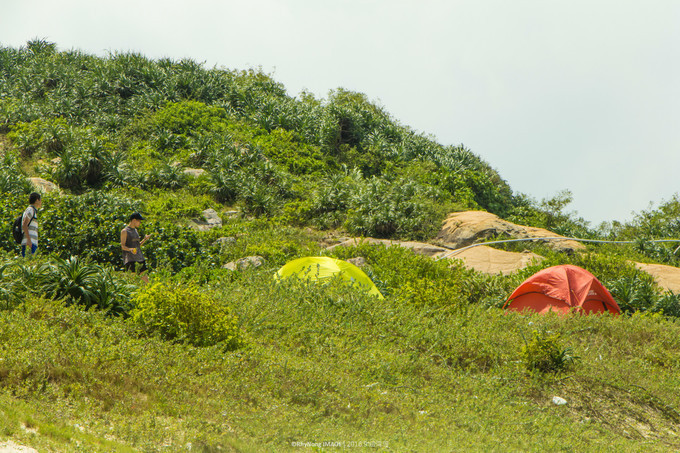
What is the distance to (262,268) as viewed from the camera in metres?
12.1

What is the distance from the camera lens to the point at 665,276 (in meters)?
14.4

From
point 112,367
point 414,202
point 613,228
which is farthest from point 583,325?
point 613,228

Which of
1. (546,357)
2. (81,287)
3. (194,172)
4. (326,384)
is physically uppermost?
(194,172)

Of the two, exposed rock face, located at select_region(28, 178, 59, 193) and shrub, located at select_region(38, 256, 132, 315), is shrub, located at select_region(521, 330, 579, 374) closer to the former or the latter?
shrub, located at select_region(38, 256, 132, 315)

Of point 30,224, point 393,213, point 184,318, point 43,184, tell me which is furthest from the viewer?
point 393,213

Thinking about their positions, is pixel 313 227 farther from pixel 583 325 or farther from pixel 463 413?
pixel 463 413

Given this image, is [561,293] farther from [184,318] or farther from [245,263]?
[184,318]

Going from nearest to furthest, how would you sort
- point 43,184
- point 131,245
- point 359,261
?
point 131,245 < point 359,261 < point 43,184

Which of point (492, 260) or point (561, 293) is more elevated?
point (492, 260)

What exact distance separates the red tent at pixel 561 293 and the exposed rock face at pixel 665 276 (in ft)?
6.25

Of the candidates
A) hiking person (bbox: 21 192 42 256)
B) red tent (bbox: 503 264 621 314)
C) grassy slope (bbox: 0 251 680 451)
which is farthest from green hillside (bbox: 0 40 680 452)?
hiking person (bbox: 21 192 42 256)

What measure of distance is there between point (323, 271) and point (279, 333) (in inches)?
133

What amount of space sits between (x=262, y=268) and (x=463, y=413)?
6.37 metres

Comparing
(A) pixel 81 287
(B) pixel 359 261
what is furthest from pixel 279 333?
(B) pixel 359 261
